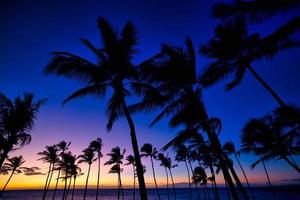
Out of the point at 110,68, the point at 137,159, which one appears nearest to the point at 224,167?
the point at 137,159

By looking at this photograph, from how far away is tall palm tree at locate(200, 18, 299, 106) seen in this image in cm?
837

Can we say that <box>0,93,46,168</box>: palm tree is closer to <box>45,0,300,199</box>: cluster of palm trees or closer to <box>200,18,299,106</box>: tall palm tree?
<box>45,0,300,199</box>: cluster of palm trees

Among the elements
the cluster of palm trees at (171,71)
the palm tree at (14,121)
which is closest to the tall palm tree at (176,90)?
the cluster of palm trees at (171,71)

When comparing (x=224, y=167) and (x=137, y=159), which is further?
(x=137, y=159)

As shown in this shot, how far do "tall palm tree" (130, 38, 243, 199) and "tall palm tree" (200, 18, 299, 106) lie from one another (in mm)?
1141

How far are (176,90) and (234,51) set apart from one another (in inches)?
149

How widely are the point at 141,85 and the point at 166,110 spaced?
6.60 ft

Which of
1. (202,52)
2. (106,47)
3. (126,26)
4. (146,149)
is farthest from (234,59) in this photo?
(146,149)

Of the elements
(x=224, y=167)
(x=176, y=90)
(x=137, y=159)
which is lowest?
(x=224, y=167)

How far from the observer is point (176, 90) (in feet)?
29.9

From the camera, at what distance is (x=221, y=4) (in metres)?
6.17

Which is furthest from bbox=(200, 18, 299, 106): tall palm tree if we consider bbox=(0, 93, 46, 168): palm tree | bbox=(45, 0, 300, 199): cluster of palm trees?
bbox=(0, 93, 46, 168): palm tree

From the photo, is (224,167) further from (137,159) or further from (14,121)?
(14,121)

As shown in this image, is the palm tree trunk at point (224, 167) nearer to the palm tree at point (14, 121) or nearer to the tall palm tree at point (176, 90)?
the tall palm tree at point (176, 90)
